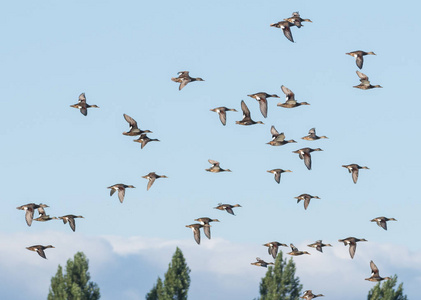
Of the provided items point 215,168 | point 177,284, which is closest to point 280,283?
point 177,284

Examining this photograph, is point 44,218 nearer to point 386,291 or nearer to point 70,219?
point 70,219

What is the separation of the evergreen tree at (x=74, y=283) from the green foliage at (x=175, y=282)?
20.0 feet

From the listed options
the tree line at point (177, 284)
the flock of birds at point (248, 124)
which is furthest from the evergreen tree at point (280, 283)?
the flock of birds at point (248, 124)

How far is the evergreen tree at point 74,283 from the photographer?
443 ft

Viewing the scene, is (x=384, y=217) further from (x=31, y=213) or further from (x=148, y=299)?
(x=148, y=299)

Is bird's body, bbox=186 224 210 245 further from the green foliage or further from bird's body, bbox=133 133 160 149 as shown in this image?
the green foliage

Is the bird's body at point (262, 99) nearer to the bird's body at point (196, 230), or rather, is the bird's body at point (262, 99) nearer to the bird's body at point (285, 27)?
the bird's body at point (285, 27)

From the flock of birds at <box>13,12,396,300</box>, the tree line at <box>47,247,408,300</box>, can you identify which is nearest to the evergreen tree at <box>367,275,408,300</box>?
the tree line at <box>47,247,408,300</box>

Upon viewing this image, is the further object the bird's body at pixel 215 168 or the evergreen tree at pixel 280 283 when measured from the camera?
the evergreen tree at pixel 280 283

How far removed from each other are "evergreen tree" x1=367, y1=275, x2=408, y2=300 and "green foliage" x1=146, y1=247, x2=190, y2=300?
16109mm

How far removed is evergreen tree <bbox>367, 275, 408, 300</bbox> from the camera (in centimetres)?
13388

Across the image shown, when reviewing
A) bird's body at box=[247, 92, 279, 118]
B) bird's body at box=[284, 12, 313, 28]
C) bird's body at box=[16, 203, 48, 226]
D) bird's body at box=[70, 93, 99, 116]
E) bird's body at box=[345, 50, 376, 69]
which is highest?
bird's body at box=[284, 12, 313, 28]

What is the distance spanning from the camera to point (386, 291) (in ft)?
439

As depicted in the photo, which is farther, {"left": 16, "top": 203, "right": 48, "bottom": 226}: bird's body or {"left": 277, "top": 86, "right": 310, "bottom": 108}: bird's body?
{"left": 277, "top": 86, "right": 310, "bottom": 108}: bird's body
